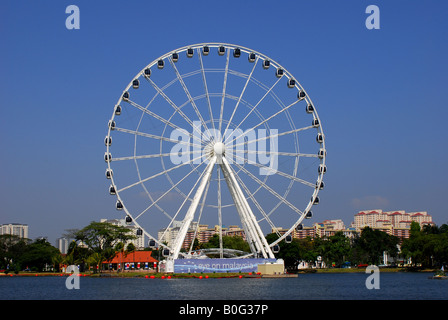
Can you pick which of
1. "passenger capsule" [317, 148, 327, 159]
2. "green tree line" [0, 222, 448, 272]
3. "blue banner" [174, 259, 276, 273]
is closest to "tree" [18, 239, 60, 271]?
"green tree line" [0, 222, 448, 272]

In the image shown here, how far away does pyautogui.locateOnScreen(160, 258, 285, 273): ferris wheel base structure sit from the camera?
6638 centimetres

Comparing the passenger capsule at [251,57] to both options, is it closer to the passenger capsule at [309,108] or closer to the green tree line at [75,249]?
the passenger capsule at [309,108]

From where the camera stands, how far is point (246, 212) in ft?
214

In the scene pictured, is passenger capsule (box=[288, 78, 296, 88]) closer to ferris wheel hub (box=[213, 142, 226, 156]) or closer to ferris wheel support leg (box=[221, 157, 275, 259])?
ferris wheel hub (box=[213, 142, 226, 156])

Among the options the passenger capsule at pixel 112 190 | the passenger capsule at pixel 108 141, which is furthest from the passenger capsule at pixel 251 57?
the passenger capsule at pixel 112 190

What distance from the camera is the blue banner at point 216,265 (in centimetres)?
6650

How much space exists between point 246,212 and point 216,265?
7.09m

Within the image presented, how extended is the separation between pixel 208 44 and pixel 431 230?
102 meters

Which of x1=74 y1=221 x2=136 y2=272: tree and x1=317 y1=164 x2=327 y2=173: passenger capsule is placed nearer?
x1=317 y1=164 x2=327 y2=173: passenger capsule

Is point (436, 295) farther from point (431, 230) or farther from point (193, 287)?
point (431, 230)

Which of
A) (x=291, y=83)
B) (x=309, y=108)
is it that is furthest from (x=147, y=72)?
(x=309, y=108)

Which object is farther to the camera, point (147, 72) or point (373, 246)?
point (373, 246)

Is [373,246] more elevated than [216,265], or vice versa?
[216,265]

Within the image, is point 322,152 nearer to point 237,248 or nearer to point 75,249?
point 75,249
